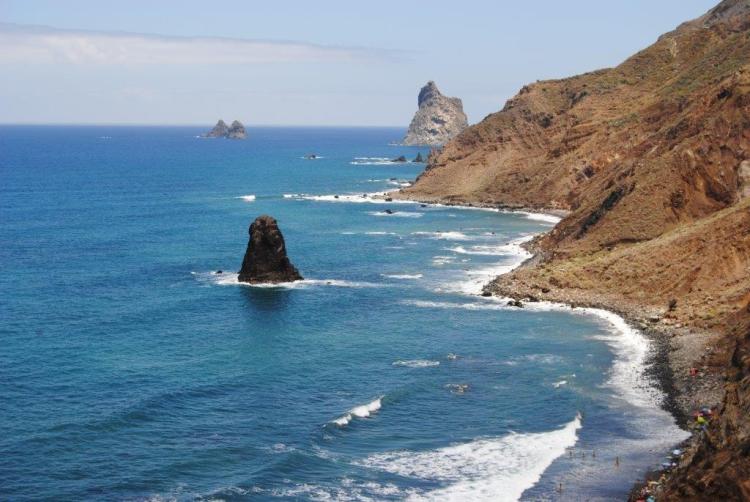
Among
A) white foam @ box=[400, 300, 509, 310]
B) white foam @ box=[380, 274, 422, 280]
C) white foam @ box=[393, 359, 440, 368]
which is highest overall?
white foam @ box=[380, 274, 422, 280]

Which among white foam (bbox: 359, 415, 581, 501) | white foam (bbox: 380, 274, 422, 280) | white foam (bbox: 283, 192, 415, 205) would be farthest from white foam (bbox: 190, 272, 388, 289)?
white foam (bbox: 283, 192, 415, 205)

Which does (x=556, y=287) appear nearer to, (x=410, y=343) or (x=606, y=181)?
(x=410, y=343)

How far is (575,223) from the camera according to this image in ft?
385

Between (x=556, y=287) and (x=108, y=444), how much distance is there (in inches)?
2146

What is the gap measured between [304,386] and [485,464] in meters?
18.2

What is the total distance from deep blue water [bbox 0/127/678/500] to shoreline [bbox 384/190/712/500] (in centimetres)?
132

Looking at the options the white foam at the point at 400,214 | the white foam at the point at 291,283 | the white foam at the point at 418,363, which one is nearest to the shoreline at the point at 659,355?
the white foam at the point at 291,283

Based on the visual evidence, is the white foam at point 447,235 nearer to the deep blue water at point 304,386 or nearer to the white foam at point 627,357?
the deep blue water at point 304,386

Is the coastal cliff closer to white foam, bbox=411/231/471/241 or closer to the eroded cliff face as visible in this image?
the eroded cliff face

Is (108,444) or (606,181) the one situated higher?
(606,181)

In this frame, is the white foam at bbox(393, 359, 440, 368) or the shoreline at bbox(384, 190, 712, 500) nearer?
the shoreline at bbox(384, 190, 712, 500)

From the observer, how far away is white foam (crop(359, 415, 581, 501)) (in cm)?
4928

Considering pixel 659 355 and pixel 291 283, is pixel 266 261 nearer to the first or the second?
pixel 291 283

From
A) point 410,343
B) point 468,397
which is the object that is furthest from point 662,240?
point 468,397
